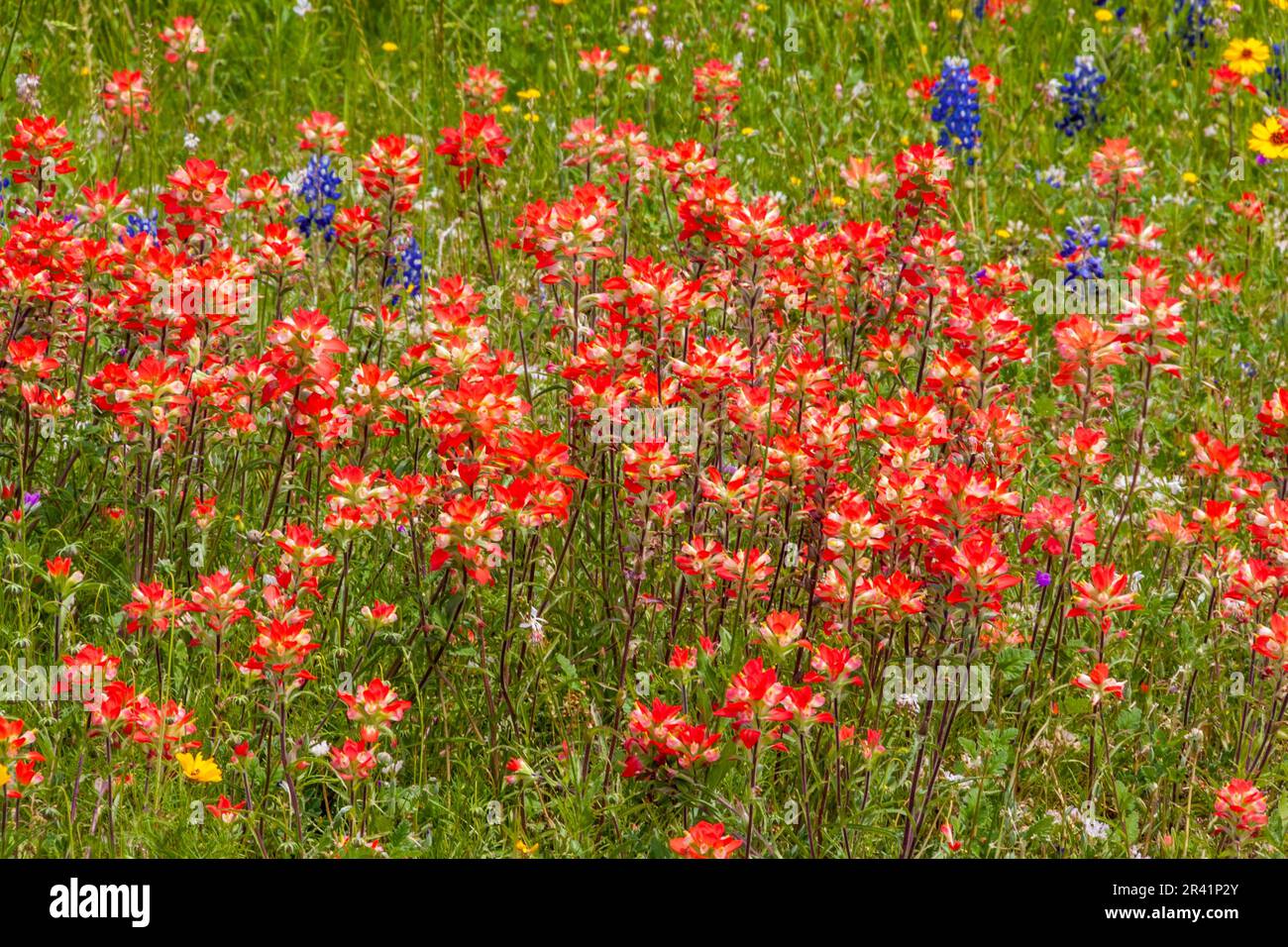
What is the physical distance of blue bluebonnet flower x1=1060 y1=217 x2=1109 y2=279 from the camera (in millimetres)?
4629

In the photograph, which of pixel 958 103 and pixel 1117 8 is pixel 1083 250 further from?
pixel 1117 8

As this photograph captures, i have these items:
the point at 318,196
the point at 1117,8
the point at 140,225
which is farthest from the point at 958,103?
the point at 140,225

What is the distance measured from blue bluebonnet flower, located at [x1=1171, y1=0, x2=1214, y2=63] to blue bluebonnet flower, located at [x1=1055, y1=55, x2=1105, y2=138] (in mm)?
749

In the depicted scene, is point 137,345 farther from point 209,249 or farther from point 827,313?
point 827,313

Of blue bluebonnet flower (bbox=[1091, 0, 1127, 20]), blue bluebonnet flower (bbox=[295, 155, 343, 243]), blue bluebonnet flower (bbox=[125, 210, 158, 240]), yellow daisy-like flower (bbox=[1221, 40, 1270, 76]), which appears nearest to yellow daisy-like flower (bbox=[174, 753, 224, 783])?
blue bluebonnet flower (bbox=[125, 210, 158, 240])

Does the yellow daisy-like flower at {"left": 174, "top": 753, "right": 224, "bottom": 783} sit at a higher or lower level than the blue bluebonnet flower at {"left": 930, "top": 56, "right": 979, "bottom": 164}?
lower

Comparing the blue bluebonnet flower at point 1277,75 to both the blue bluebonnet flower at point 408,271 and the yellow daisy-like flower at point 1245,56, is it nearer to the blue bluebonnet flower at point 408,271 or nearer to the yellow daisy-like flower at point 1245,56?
the yellow daisy-like flower at point 1245,56

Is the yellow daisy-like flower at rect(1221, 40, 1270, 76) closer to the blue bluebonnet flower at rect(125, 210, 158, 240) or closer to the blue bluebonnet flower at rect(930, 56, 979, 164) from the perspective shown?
the blue bluebonnet flower at rect(930, 56, 979, 164)

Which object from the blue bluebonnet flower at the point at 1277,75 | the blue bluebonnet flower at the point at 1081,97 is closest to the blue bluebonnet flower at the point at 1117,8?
the blue bluebonnet flower at the point at 1277,75

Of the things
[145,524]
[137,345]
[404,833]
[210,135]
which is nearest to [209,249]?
[137,345]

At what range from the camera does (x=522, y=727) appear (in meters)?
2.99

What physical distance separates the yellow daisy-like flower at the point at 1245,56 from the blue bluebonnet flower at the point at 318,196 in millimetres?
3403

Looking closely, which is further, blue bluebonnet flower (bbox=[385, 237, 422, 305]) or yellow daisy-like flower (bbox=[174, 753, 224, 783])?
blue bluebonnet flower (bbox=[385, 237, 422, 305])

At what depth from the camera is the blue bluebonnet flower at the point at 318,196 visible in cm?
475
